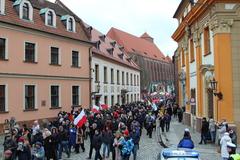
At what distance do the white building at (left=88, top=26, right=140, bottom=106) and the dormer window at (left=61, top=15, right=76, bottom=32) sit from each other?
3824 millimetres

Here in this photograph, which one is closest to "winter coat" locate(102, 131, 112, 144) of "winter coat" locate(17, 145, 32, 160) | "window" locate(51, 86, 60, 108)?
"winter coat" locate(17, 145, 32, 160)

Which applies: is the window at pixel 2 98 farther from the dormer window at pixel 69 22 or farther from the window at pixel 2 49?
the dormer window at pixel 69 22

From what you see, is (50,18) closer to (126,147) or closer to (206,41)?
(206,41)

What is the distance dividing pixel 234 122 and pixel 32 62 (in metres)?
14.8

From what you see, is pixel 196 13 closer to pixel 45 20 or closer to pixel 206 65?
pixel 206 65

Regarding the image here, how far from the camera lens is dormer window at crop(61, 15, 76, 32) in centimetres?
3225

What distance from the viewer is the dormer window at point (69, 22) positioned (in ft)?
106

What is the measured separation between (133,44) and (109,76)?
40.4 metres

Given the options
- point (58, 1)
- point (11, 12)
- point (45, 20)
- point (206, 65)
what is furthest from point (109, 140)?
point (58, 1)

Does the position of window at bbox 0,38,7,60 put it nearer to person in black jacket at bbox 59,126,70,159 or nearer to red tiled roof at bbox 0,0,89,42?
red tiled roof at bbox 0,0,89,42

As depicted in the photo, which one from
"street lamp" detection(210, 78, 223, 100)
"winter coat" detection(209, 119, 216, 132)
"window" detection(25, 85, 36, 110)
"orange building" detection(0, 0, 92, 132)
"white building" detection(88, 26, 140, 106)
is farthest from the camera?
"white building" detection(88, 26, 140, 106)

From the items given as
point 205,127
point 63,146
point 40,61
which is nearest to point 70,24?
point 40,61

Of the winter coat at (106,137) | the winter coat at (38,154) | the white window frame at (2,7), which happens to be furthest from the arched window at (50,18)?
the winter coat at (38,154)

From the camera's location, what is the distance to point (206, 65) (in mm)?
22469
